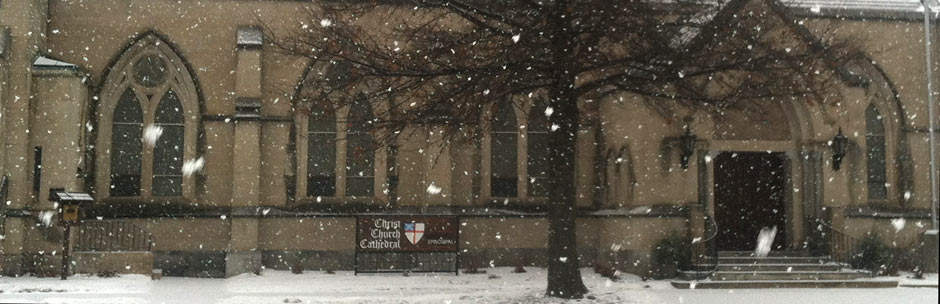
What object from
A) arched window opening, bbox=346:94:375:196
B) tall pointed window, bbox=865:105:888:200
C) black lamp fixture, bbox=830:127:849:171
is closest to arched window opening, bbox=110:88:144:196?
arched window opening, bbox=346:94:375:196

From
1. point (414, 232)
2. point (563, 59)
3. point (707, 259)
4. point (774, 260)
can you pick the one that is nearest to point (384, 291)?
point (414, 232)

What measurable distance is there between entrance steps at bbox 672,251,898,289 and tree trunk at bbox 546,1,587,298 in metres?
2.93

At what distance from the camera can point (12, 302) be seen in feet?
44.1

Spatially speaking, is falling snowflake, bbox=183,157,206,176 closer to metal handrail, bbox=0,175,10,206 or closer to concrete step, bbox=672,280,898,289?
metal handrail, bbox=0,175,10,206

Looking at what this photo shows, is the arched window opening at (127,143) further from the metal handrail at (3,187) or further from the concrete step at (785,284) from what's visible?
the concrete step at (785,284)

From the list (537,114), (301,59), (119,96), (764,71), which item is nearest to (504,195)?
(537,114)

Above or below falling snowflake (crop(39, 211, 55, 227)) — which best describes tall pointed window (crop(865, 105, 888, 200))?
above

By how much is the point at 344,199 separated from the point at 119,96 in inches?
228

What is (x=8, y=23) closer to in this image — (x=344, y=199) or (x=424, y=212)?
(x=344, y=199)

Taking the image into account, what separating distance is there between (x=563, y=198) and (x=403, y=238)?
4.90 m

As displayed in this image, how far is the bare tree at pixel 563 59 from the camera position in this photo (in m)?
13.1

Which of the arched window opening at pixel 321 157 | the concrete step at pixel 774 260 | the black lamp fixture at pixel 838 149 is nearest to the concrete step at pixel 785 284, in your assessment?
the concrete step at pixel 774 260

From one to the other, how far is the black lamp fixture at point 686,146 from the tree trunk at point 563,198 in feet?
12.1

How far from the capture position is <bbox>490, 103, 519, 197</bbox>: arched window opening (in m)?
19.8
